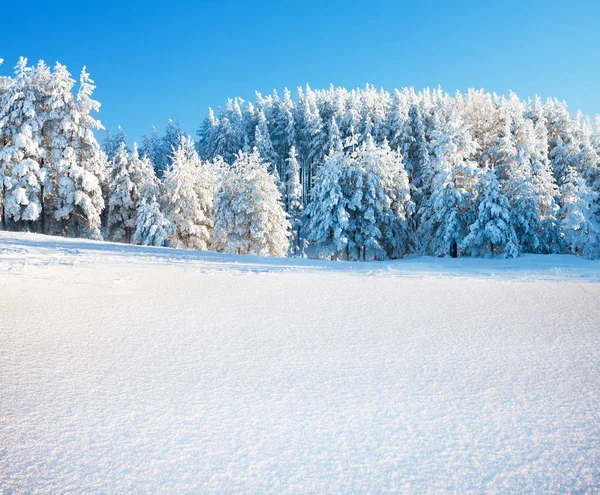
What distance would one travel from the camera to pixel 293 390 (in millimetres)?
3725

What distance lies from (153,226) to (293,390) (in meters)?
27.8

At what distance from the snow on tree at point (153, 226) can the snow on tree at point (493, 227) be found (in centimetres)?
2027

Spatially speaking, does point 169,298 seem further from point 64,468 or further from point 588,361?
point 588,361

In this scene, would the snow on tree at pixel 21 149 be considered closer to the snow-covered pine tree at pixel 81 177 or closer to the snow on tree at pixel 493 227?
the snow-covered pine tree at pixel 81 177

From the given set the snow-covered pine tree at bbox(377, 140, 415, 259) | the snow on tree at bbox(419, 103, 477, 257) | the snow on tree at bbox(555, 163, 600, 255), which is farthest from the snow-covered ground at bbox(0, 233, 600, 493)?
the snow-covered pine tree at bbox(377, 140, 415, 259)

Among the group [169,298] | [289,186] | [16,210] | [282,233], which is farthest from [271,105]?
[169,298]

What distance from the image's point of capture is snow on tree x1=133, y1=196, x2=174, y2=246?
2941cm

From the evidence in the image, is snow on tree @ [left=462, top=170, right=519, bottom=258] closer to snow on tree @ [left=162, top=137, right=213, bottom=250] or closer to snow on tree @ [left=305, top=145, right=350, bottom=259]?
snow on tree @ [left=305, top=145, right=350, bottom=259]

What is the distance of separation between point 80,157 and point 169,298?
72.5 ft

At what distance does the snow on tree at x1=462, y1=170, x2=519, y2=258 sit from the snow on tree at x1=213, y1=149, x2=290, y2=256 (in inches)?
482

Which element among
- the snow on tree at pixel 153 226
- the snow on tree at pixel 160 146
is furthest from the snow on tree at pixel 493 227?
the snow on tree at pixel 160 146

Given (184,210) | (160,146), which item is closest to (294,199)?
(184,210)

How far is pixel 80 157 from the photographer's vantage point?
24953 mm

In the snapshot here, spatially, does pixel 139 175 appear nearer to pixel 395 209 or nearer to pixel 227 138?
pixel 395 209
